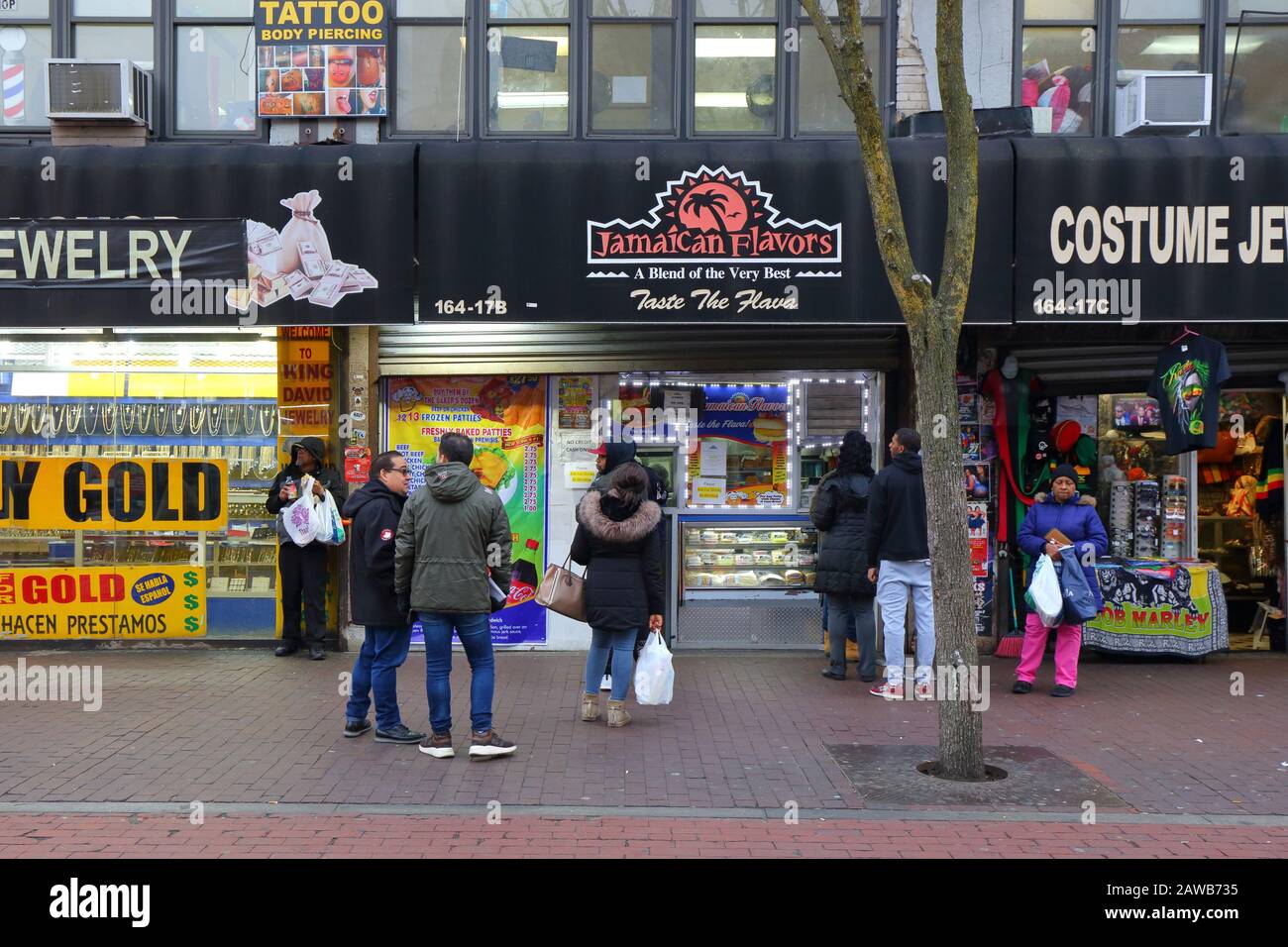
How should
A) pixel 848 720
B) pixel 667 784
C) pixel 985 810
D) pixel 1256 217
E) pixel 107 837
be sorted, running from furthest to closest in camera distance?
pixel 1256 217
pixel 848 720
pixel 667 784
pixel 985 810
pixel 107 837

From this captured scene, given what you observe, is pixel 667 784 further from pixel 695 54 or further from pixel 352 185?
pixel 695 54

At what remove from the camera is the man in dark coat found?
281 inches

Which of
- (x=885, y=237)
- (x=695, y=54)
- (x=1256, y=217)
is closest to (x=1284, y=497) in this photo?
(x=1256, y=217)

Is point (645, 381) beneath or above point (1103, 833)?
above

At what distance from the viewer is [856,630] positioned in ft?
31.1

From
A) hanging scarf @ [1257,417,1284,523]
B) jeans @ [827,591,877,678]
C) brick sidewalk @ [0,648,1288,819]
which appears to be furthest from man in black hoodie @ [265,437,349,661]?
hanging scarf @ [1257,417,1284,523]

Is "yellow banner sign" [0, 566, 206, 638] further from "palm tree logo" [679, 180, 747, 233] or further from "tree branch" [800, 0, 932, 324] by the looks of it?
"tree branch" [800, 0, 932, 324]

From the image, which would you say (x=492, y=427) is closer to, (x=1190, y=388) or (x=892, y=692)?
(x=892, y=692)

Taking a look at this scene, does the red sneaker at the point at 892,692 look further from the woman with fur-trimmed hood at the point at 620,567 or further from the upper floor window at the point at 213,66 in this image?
the upper floor window at the point at 213,66

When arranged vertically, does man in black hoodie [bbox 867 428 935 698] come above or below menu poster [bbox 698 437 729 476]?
below

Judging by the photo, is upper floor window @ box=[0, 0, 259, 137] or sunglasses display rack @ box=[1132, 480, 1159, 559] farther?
sunglasses display rack @ box=[1132, 480, 1159, 559]

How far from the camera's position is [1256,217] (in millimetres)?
9180

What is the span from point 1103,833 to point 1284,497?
5889 mm

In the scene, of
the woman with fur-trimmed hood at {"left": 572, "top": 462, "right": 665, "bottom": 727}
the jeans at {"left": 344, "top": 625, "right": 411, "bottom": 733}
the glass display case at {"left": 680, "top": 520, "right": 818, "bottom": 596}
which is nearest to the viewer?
the jeans at {"left": 344, "top": 625, "right": 411, "bottom": 733}
